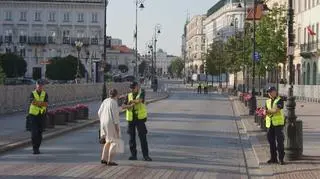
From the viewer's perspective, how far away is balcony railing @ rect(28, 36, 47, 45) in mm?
124125

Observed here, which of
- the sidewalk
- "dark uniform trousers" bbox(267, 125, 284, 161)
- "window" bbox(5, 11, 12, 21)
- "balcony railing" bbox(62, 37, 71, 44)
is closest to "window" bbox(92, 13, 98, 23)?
"balcony railing" bbox(62, 37, 71, 44)

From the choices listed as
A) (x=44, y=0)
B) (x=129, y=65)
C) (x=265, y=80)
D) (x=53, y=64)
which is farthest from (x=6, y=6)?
(x=129, y=65)

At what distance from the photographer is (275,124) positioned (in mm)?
15703

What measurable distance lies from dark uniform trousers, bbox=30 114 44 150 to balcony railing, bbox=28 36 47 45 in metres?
108

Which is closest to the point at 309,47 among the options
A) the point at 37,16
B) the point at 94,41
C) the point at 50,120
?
the point at 50,120

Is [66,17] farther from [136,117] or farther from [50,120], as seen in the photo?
[136,117]

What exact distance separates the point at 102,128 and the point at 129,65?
568ft

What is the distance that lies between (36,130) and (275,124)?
5.95 metres

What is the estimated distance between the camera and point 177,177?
13633 mm

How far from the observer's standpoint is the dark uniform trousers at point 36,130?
57.5 ft

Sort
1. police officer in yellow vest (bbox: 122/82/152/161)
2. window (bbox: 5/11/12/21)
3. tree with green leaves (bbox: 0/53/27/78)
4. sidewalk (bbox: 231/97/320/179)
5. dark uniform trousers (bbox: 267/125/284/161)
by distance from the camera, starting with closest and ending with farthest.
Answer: sidewalk (bbox: 231/97/320/179)
dark uniform trousers (bbox: 267/125/284/161)
police officer in yellow vest (bbox: 122/82/152/161)
tree with green leaves (bbox: 0/53/27/78)
window (bbox: 5/11/12/21)

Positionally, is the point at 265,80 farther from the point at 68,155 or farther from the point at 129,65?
the point at 129,65

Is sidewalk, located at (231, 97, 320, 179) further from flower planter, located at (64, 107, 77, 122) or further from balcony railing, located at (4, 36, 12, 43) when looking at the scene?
balcony railing, located at (4, 36, 12, 43)

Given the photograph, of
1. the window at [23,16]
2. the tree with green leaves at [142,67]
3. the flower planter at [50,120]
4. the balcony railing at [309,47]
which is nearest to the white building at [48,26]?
the window at [23,16]
